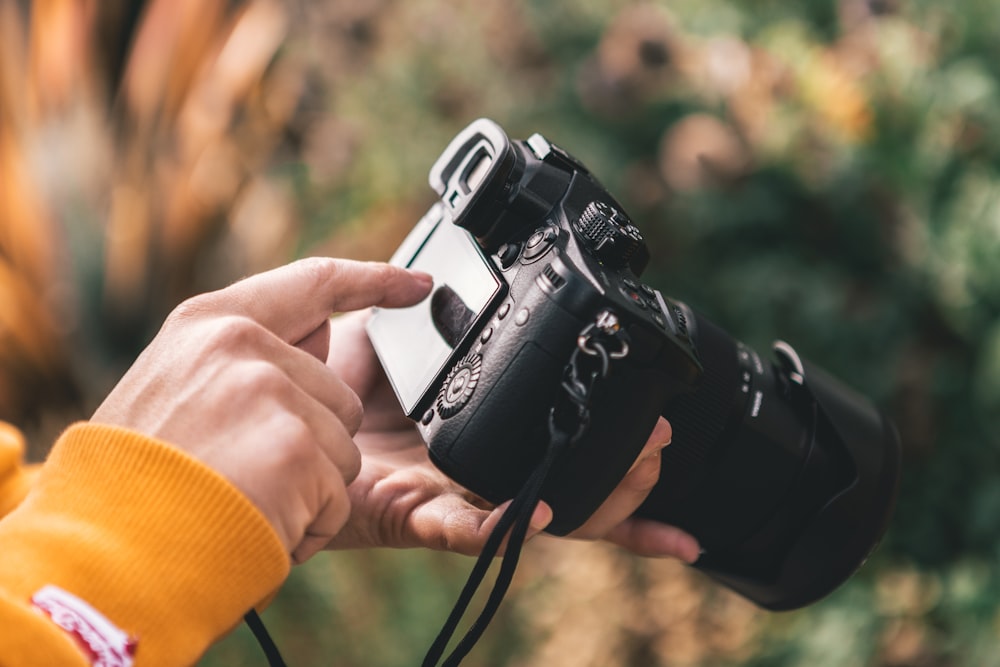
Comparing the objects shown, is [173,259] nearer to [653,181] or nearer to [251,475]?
[653,181]

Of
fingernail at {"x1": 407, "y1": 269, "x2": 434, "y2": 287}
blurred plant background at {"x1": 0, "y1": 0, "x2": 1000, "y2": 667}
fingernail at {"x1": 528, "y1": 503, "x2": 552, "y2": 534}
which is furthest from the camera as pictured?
blurred plant background at {"x1": 0, "y1": 0, "x2": 1000, "y2": 667}

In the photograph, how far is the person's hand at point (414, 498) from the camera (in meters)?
0.63

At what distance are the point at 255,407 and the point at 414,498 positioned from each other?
194 millimetres

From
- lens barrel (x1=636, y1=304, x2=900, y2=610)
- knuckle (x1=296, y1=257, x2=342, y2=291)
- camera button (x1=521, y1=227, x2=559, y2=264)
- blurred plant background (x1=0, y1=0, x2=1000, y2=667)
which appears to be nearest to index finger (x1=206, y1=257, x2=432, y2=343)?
knuckle (x1=296, y1=257, x2=342, y2=291)

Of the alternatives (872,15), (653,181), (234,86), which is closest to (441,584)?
(653,181)

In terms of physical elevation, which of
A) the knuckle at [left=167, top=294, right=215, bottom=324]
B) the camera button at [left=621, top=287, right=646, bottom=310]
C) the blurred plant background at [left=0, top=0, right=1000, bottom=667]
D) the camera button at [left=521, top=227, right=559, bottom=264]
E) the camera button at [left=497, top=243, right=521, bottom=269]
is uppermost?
the camera button at [left=521, top=227, right=559, bottom=264]

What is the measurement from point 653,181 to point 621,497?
0.92 metres

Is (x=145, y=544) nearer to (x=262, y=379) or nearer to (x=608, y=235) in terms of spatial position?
(x=262, y=379)

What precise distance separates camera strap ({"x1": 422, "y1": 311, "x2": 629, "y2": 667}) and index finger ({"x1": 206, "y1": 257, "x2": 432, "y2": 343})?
18cm

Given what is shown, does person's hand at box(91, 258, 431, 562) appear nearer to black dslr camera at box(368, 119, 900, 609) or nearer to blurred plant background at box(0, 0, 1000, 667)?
black dslr camera at box(368, 119, 900, 609)

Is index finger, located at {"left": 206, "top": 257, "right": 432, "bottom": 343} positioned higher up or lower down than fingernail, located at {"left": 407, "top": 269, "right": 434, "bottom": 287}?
higher up

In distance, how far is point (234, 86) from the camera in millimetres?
2102

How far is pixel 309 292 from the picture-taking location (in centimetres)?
63

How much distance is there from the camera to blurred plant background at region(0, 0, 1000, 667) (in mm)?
1170
